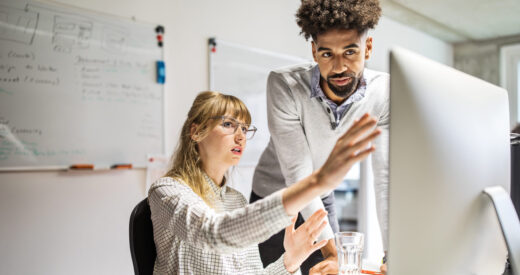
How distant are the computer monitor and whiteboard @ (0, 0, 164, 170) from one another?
1865mm

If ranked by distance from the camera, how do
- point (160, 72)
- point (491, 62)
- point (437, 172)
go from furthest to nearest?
point (491, 62) → point (160, 72) → point (437, 172)

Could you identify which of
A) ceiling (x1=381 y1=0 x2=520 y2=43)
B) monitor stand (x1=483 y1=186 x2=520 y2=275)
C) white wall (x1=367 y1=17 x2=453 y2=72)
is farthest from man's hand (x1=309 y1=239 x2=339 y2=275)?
ceiling (x1=381 y1=0 x2=520 y2=43)

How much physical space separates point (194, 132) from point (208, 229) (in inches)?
17.2

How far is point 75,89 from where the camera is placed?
82.7 inches

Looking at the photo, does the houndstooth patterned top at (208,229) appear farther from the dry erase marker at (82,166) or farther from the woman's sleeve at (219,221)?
the dry erase marker at (82,166)

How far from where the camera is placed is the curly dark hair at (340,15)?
1.05 m

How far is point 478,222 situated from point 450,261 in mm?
99

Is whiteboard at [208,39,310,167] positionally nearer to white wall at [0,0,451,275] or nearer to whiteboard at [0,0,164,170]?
white wall at [0,0,451,275]

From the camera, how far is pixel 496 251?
0.78 meters

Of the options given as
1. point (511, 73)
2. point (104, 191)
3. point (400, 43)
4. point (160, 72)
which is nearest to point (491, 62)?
point (511, 73)

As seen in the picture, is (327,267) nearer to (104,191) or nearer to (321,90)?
(321,90)

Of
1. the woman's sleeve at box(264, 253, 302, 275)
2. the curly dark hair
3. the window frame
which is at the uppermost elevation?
the window frame

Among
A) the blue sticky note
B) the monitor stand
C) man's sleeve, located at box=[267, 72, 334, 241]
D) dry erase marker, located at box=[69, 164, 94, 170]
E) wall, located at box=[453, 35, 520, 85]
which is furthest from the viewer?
wall, located at box=[453, 35, 520, 85]

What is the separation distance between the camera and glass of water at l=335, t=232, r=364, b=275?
3.24 feet
